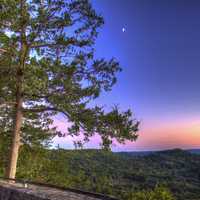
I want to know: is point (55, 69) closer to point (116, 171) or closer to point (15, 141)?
point (15, 141)

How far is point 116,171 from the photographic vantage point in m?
73.1

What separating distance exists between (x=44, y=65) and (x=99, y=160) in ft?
212

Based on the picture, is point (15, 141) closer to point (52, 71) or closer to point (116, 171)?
point (52, 71)

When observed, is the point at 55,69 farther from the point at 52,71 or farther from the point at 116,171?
the point at 116,171

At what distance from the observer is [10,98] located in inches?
479

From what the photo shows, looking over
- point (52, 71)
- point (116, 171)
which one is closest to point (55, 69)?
point (52, 71)

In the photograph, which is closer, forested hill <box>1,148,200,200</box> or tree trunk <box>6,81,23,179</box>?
tree trunk <box>6,81,23,179</box>

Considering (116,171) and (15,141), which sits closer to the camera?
(15,141)

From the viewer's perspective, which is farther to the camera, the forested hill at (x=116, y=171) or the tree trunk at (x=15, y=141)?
the forested hill at (x=116, y=171)

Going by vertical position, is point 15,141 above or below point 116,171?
below

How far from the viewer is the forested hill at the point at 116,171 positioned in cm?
1648

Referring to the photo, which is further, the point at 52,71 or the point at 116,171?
the point at 116,171

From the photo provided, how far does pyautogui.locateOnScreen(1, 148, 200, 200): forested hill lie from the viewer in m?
16.5

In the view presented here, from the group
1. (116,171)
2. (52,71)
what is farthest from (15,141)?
(116,171)
